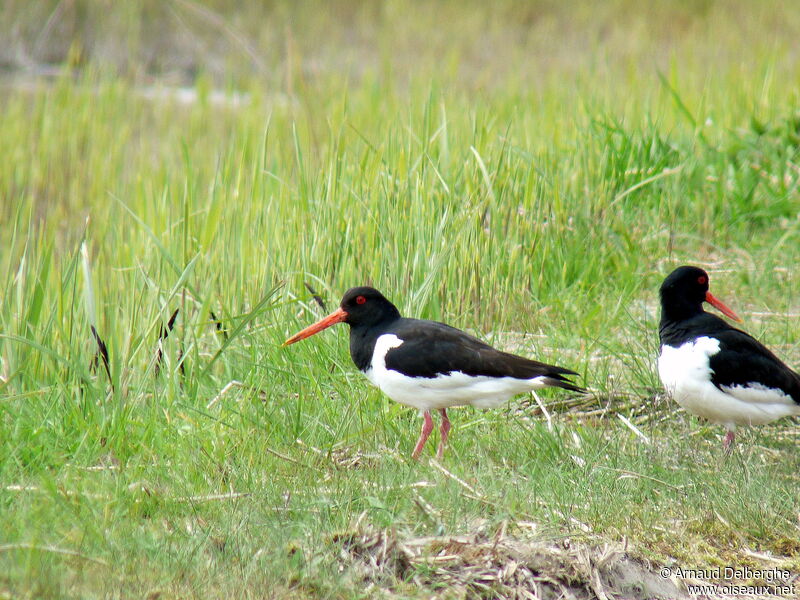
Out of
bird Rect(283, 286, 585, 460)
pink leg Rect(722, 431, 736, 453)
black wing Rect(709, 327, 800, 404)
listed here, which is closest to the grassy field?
pink leg Rect(722, 431, 736, 453)

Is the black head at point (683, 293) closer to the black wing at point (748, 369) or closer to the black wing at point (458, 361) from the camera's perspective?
the black wing at point (748, 369)

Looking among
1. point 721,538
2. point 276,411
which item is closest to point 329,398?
point 276,411

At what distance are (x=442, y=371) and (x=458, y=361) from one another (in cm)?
7

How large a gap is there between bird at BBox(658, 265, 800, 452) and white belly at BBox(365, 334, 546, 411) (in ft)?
1.90

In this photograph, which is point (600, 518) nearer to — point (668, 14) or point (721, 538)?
point (721, 538)

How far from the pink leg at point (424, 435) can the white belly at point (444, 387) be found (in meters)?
0.05

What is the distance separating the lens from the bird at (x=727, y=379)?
3.92 meters

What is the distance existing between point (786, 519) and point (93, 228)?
195 inches

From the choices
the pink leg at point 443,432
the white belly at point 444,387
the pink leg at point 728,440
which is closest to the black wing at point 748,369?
the pink leg at point 728,440

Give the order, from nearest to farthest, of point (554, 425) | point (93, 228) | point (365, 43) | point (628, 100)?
point (554, 425)
point (93, 228)
point (628, 100)
point (365, 43)

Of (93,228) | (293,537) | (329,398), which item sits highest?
(293,537)

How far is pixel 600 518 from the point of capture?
323 cm

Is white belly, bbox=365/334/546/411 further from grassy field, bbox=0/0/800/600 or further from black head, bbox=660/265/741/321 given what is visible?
black head, bbox=660/265/741/321

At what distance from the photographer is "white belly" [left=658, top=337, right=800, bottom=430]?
392 centimetres
